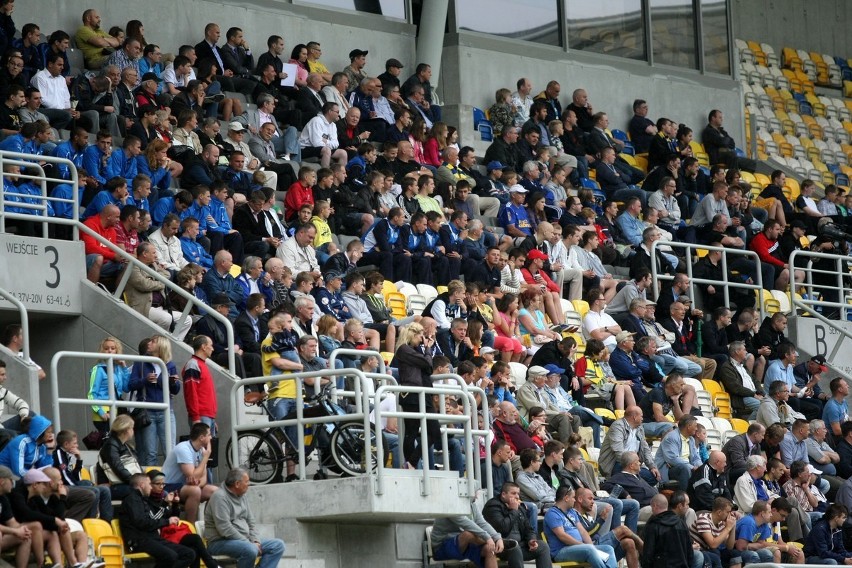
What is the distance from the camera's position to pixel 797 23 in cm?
3209

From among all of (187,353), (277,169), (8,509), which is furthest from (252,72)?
(8,509)

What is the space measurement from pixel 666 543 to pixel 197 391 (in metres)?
4.25

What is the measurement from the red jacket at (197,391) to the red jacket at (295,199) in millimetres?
4545

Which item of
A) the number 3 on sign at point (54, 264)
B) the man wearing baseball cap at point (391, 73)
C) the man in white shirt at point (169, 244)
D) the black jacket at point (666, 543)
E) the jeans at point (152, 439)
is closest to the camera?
the jeans at point (152, 439)

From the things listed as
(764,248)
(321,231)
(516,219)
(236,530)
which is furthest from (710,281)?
(236,530)

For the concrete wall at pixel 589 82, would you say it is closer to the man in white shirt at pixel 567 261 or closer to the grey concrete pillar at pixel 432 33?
the grey concrete pillar at pixel 432 33

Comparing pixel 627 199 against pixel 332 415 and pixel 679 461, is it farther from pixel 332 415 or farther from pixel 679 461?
pixel 332 415

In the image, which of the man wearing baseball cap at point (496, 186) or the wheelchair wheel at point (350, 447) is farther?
the man wearing baseball cap at point (496, 186)

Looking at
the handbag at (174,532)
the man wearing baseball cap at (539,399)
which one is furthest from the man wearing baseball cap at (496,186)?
the handbag at (174,532)

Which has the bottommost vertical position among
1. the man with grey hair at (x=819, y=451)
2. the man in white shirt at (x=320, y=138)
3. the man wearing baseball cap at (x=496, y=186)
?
the man with grey hair at (x=819, y=451)

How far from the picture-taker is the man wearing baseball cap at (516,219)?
70.4ft

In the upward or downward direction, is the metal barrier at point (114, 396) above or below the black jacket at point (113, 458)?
above

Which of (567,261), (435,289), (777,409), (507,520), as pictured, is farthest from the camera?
(567,261)

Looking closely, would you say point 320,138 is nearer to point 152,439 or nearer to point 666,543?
point 152,439
